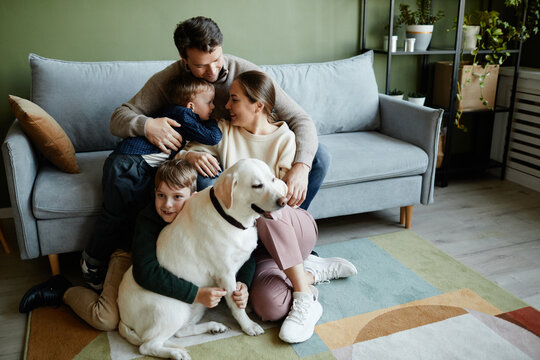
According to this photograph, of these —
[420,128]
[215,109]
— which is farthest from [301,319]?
[420,128]

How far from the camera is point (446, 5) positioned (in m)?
3.27

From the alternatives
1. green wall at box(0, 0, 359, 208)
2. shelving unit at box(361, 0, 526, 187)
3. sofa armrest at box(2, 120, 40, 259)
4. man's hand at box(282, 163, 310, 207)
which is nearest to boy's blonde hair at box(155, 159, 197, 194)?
man's hand at box(282, 163, 310, 207)

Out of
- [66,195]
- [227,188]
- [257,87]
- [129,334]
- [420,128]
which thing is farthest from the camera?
[420,128]

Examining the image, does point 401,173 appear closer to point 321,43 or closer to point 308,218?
point 308,218

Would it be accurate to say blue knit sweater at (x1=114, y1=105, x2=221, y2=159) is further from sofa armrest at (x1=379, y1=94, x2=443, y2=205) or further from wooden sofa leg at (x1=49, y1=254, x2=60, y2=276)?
sofa armrest at (x1=379, y1=94, x2=443, y2=205)

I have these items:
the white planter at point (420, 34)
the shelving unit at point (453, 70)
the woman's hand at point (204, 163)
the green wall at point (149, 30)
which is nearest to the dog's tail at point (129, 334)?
the woman's hand at point (204, 163)

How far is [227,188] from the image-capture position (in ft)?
4.79

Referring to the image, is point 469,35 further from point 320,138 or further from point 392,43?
point 320,138

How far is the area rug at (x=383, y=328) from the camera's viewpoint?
158 cm

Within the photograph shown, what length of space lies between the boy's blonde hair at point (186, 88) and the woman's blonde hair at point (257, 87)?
17cm

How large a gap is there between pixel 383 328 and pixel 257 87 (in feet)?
3.37

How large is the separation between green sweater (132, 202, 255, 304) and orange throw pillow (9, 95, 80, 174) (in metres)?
0.59

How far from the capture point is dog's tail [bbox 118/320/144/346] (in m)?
1.59

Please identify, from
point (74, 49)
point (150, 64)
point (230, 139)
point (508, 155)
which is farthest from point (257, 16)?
point (508, 155)
